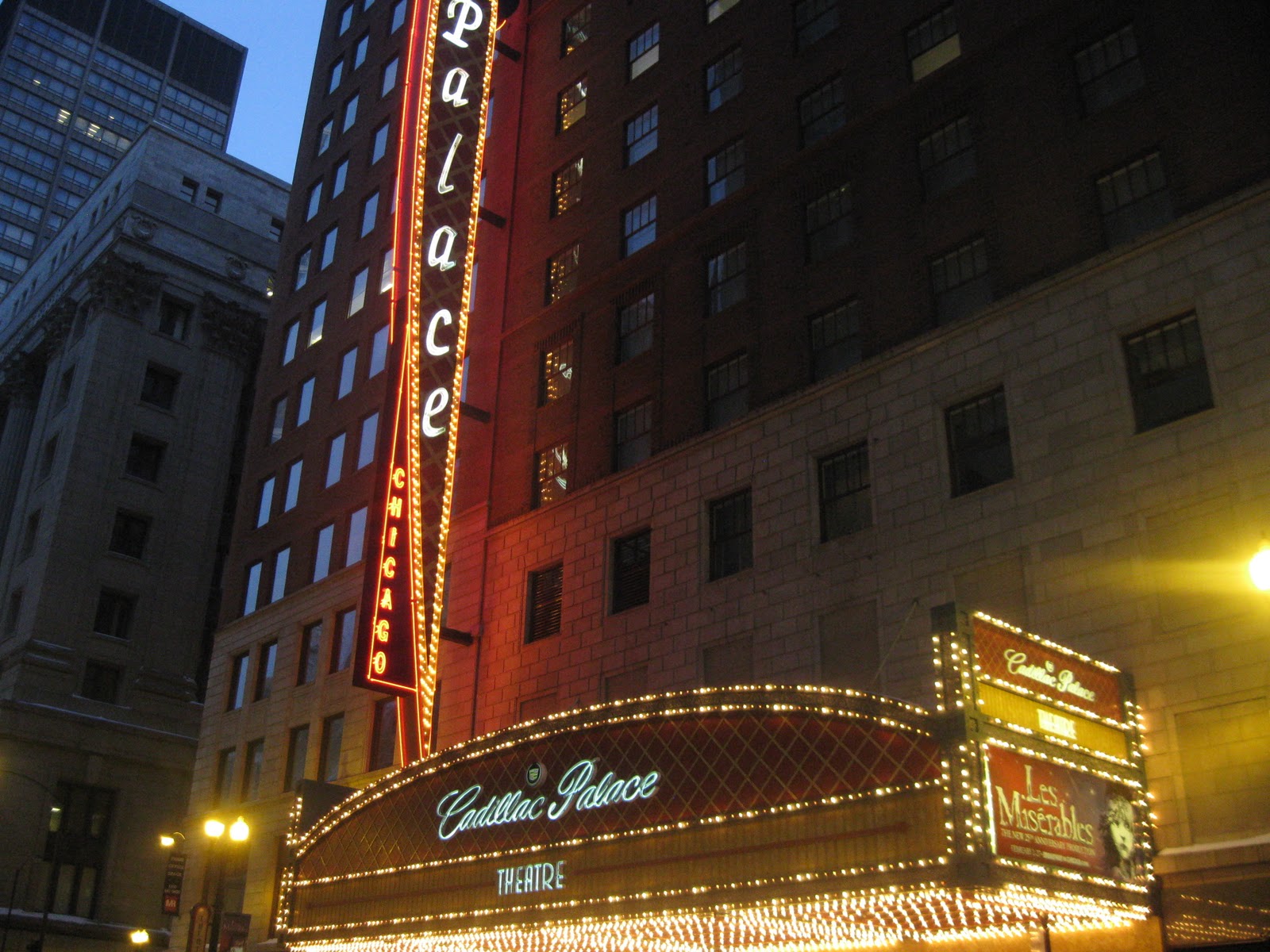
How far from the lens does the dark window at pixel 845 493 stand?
2577 centimetres

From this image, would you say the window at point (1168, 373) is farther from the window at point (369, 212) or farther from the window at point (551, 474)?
the window at point (369, 212)

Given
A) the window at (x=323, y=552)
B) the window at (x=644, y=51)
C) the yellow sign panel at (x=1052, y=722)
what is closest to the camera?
the yellow sign panel at (x=1052, y=722)

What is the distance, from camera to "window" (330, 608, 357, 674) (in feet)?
126

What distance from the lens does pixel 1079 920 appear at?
17906 millimetres

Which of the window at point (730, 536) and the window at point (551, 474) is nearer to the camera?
the window at point (730, 536)

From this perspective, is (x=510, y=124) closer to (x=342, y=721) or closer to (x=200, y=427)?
(x=342, y=721)

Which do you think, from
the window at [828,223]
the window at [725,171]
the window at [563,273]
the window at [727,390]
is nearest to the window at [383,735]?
the window at [563,273]

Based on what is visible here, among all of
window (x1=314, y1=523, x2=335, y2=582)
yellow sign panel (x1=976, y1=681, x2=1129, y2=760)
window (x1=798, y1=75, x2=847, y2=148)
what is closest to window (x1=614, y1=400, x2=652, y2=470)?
window (x1=798, y1=75, x2=847, y2=148)

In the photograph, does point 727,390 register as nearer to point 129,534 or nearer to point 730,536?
point 730,536

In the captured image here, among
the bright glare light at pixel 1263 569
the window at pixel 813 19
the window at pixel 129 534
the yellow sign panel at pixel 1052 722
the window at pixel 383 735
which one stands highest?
the window at pixel 813 19

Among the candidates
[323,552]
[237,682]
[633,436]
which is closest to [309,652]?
[323,552]

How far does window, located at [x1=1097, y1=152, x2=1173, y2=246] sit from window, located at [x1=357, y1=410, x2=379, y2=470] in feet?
81.1

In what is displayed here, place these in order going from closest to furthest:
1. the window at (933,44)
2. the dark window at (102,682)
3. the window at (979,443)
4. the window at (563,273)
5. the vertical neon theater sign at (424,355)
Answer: the window at (979,443) < the window at (933,44) < the vertical neon theater sign at (424,355) < the window at (563,273) < the dark window at (102,682)

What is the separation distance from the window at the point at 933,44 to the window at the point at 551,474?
42.0ft
